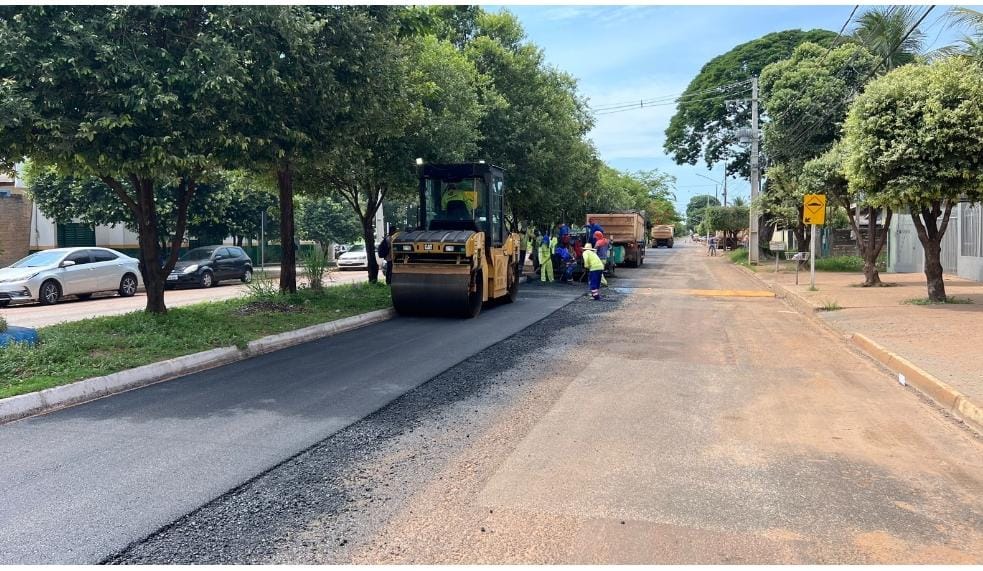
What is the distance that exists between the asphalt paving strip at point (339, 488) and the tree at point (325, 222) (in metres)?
39.1

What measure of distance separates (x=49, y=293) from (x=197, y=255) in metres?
6.84

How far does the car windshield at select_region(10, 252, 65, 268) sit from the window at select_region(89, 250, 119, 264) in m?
0.82

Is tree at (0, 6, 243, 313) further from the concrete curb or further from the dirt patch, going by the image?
the dirt patch

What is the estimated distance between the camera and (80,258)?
60.4ft

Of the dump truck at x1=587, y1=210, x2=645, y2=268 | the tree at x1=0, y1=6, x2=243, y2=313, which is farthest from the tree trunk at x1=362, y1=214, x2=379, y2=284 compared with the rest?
the dump truck at x1=587, y1=210, x2=645, y2=268

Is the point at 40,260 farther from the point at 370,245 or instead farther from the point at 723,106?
the point at 723,106

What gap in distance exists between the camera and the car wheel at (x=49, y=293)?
17.2m

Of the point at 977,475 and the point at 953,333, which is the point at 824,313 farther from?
the point at 977,475

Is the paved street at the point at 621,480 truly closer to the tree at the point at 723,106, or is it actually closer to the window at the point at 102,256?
the window at the point at 102,256

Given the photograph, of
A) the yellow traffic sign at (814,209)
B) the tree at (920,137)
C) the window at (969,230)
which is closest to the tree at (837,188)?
the yellow traffic sign at (814,209)

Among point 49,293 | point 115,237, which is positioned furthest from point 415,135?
point 115,237

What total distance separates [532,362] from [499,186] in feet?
22.2

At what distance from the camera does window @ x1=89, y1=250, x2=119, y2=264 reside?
62.1 ft

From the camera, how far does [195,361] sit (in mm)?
8742
